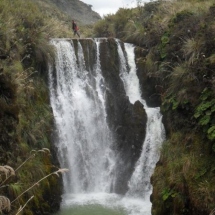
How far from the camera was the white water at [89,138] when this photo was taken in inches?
413

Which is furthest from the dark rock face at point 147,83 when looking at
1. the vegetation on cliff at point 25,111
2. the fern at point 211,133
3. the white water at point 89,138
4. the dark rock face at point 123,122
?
the fern at point 211,133

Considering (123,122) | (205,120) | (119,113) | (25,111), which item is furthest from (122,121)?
(205,120)

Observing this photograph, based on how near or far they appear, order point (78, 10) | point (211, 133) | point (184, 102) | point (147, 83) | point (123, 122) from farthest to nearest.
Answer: point (78, 10), point (147, 83), point (123, 122), point (184, 102), point (211, 133)

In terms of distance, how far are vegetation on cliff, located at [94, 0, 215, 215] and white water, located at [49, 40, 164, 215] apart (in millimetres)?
1140

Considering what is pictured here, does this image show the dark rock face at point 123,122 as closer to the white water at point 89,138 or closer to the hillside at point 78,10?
the white water at point 89,138

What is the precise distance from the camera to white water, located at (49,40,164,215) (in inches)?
413

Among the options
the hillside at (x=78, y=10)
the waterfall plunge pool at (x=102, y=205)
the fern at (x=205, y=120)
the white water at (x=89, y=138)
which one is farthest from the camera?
the hillside at (x=78, y=10)

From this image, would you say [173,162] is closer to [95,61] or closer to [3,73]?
[3,73]

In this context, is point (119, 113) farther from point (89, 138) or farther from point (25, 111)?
point (25, 111)

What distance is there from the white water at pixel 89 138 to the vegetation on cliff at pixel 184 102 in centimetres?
114

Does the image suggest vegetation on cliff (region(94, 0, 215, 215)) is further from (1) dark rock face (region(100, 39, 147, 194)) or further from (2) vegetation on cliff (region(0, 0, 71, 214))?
(2) vegetation on cliff (region(0, 0, 71, 214))

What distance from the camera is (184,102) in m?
8.93

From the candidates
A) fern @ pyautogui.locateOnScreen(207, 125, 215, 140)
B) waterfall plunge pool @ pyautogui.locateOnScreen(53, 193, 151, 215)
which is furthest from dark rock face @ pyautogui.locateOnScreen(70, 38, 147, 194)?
fern @ pyautogui.locateOnScreen(207, 125, 215, 140)

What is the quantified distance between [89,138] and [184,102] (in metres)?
4.15
